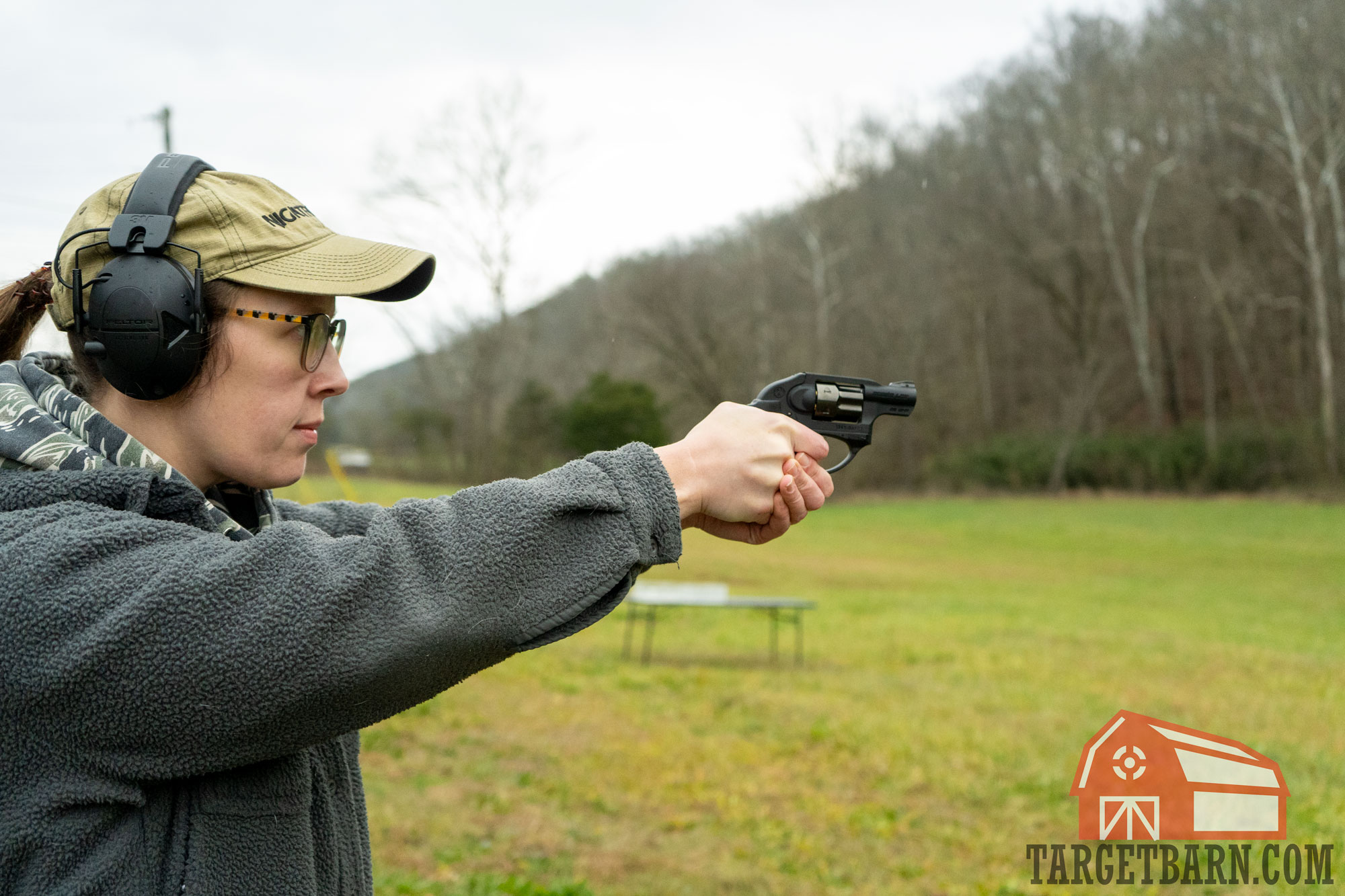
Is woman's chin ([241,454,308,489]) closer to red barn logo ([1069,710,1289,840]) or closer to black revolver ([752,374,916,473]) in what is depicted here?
black revolver ([752,374,916,473])

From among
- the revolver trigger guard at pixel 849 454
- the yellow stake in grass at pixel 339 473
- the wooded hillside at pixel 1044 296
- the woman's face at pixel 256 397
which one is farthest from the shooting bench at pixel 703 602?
the woman's face at pixel 256 397

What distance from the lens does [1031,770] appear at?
645 cm

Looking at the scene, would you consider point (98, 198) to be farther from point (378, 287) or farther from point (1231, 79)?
point (1231, 79)

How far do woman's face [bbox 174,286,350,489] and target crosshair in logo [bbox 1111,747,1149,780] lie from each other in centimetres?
531

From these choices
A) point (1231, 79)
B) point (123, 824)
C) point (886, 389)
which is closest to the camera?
point (123, 824)

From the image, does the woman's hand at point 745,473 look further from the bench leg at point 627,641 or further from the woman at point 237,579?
the bench leg at point 627,641

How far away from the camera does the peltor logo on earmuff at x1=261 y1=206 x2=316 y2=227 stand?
1.39 meters

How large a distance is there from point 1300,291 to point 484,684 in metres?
28.9

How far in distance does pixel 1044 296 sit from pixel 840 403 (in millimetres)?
29506

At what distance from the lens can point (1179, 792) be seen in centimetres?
566

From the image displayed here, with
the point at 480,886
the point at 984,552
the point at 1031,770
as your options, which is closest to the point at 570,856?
the point at 480,886

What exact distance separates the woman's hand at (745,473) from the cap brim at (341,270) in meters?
0.45

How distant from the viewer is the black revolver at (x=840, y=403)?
185 centimetres

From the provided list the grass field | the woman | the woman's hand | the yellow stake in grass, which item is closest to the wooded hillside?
the yellow stake in grass
